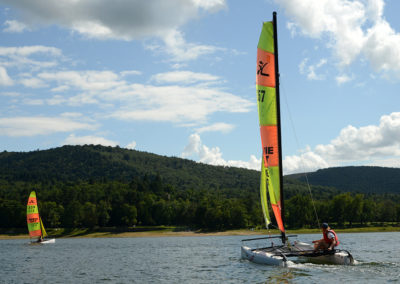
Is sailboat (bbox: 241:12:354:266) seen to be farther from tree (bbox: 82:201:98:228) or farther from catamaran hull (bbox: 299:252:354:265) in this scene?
tree (bbox: 82:201:98:228)

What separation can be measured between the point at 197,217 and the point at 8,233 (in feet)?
214

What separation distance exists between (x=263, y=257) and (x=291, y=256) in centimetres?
207

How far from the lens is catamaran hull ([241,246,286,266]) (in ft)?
103

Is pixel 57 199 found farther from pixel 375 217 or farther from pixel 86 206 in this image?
pixel 375 217

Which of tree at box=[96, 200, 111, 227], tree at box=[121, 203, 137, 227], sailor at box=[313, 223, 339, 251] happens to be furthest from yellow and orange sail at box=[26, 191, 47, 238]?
sailor at box=[313, 223, 339, 251]

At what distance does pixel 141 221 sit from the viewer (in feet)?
570

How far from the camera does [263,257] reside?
109 ft

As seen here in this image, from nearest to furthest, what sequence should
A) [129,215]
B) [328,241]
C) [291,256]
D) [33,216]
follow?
[328,241], [291,256], [33,216], [129,215]

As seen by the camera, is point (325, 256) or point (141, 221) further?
point (141, 221)

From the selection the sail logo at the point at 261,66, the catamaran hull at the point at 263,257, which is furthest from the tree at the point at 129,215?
the sail logo at the point at 261,66

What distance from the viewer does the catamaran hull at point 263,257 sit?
31.5 m

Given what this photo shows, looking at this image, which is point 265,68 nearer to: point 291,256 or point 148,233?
point 291,256

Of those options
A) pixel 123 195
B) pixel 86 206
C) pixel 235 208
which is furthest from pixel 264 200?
pixel 123 195

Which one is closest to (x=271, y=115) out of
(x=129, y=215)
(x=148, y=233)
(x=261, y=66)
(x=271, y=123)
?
(x=271, y=123)
